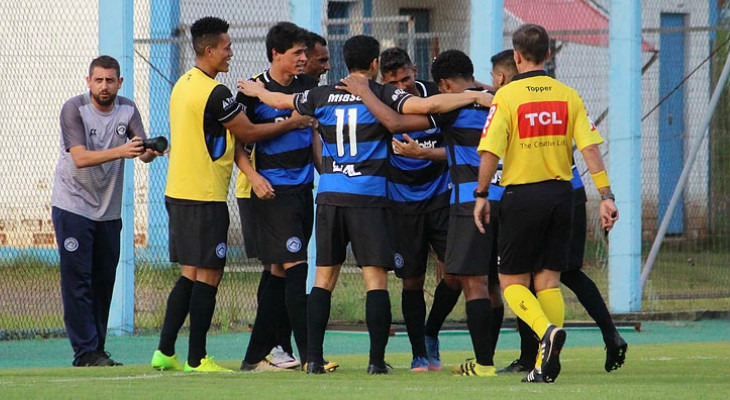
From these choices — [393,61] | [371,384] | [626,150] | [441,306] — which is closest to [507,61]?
[393,61]

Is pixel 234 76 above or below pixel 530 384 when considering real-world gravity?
above

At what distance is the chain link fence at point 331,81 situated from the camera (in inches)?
488

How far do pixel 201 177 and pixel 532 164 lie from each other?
2204 mm

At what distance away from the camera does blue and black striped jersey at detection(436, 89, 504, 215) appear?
8.71m

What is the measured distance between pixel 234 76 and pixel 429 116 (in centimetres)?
527

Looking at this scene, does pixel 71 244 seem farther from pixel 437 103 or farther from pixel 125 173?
pixel 437 103

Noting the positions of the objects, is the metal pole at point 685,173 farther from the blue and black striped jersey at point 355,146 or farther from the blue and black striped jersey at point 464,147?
the blue and black striped jersey at point 355,146

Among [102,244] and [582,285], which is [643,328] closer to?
[582,285]

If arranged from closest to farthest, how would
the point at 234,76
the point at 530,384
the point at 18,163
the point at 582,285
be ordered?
the point at 530,384, the point at 582,285, the point at 18,163, the point at 234,76

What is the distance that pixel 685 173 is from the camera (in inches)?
595

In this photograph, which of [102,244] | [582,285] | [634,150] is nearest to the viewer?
[582,285]

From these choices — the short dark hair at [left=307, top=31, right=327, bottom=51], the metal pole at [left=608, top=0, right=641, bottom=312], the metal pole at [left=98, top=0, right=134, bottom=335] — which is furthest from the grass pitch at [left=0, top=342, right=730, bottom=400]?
the metal pole at [left=608, top=0, right=641, bottom=312]

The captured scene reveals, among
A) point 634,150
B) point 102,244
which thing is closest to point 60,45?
point 102,244

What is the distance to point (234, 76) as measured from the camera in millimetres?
13531
